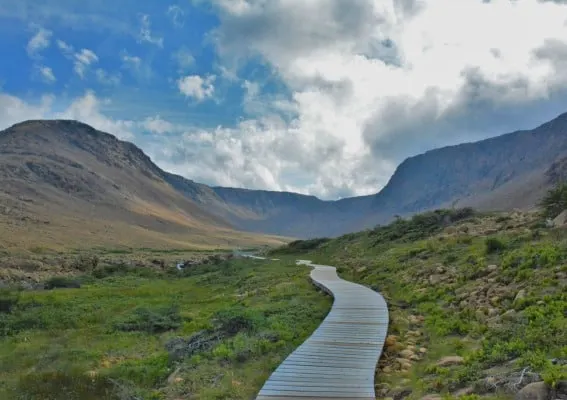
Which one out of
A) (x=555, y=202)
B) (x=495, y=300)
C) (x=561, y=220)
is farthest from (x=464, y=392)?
(x=555, y=202)

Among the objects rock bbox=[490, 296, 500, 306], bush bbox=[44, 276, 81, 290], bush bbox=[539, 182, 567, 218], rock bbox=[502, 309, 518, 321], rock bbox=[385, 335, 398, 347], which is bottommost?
bush bbox=[44, 276, 81, 290]

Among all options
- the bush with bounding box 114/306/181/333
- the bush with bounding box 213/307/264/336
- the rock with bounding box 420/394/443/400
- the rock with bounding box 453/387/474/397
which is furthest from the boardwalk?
the bush with bounding box 114/306/181/333

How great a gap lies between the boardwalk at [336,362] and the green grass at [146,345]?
3.61 feet

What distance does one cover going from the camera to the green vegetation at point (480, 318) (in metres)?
10.5

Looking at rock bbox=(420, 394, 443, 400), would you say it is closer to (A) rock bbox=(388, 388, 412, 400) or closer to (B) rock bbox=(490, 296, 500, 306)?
(A) rock bbox=(388, 388, 412, 400)

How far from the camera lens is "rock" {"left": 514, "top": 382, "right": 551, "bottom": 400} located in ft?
27.7

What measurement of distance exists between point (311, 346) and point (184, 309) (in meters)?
17.9

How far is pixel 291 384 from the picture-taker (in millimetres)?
10938

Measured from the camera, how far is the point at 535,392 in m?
8.55

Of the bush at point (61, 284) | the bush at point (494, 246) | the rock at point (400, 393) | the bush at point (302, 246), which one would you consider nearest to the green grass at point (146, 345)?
the rock at point (400, 393)

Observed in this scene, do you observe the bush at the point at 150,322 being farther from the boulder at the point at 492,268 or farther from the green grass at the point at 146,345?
the boulder at the point at 492,268

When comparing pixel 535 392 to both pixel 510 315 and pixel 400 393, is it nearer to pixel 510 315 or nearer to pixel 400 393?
pixel 400 393

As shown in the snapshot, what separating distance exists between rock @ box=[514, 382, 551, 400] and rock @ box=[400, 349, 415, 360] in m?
5.03

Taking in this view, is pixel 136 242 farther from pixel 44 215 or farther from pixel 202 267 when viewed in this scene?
pixel 202 267
